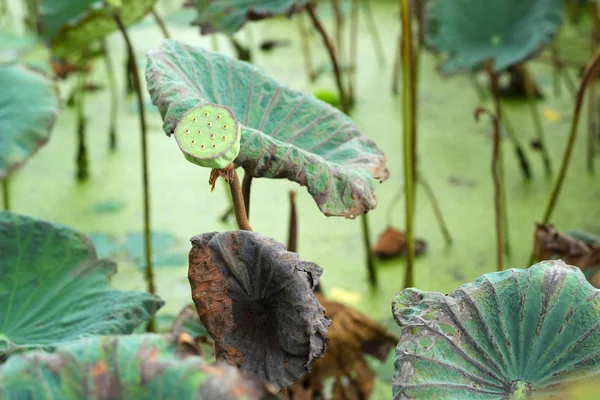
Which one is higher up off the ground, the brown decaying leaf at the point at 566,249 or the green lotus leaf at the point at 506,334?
the green lotus leaf at the point at 506,334

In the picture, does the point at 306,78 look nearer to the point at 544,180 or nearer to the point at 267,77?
the point at 544,180

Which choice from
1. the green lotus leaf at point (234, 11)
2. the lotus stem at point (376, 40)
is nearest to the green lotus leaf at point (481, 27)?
the green lotus leaf at point (234, 11)

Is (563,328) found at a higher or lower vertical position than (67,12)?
lower

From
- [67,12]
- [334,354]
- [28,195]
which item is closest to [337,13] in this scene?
[67,12]

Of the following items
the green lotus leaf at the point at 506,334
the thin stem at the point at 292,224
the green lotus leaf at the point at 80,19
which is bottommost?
the thin stem at the point at 292,224

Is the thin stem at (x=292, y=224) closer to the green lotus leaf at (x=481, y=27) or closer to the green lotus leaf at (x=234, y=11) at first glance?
the green lotus leaf at (x=234, y=11)

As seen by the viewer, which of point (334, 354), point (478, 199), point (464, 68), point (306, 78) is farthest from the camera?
point (306, 78)
